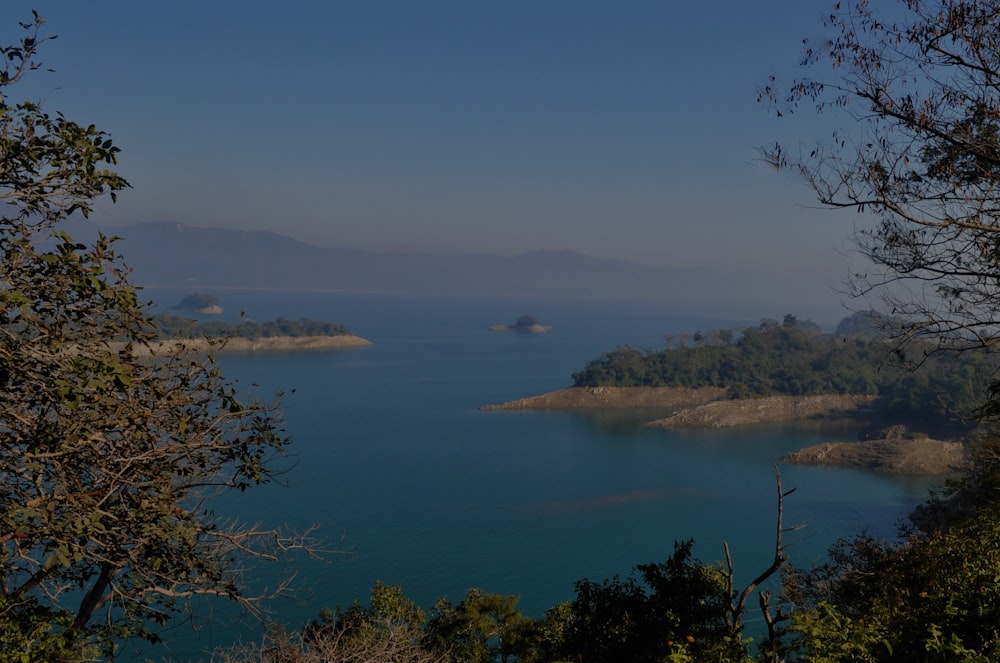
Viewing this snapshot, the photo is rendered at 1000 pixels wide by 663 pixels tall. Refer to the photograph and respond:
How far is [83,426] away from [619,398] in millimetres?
40205

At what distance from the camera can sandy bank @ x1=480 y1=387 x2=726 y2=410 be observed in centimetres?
4053

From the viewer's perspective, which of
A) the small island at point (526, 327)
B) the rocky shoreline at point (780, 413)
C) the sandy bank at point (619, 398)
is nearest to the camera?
the rocky shoreline at point (780, 413)

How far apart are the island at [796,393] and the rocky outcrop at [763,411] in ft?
0.17

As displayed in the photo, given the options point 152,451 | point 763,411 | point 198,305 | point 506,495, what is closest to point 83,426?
point 152,451

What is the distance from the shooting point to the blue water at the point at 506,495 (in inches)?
639

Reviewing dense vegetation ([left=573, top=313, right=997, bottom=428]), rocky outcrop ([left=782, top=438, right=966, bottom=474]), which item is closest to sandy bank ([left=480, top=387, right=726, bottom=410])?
dense vegetation ([left=573, top=313, right=997, bottom=428])

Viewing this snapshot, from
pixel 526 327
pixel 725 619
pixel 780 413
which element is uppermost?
pixel 526 327

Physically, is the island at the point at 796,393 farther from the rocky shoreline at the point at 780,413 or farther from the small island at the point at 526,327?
→ the small island at the point at 526,327

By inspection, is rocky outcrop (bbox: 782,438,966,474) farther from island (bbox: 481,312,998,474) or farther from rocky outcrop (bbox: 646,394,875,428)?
rocky outcrop (bbox: 646,394,875,428)

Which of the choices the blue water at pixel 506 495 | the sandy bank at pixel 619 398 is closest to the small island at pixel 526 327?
the blue water at pixel 506 495

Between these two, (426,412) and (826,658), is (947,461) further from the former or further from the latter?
(826,658)

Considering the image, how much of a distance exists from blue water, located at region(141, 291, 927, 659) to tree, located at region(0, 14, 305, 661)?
4.36 ft

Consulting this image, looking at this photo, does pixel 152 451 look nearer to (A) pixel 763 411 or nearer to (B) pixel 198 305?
(A) pixel 763 411

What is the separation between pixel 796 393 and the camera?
4178cm
